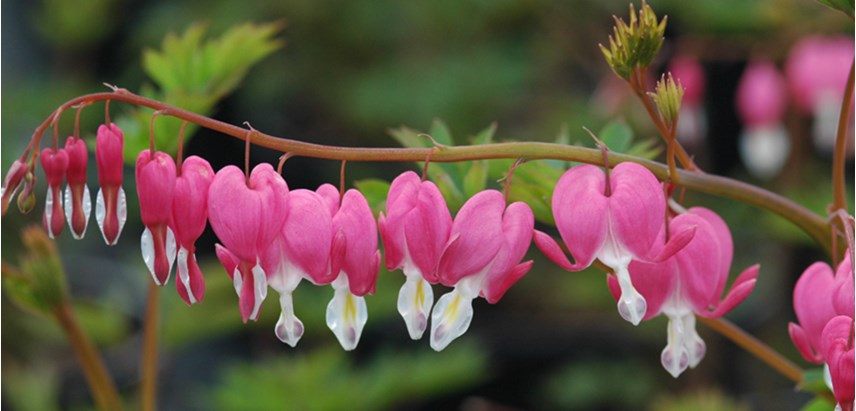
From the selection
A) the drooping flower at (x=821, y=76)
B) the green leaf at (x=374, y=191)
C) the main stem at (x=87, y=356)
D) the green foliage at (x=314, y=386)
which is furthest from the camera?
the drooping flower at (x=821, y=76)

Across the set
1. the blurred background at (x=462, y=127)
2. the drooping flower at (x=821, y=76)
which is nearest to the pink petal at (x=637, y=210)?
the drooping flower at (x=821, y=76)

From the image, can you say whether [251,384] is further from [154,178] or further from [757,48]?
[757,48]

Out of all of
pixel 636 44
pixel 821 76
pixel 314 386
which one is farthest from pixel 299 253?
pixel 821 76

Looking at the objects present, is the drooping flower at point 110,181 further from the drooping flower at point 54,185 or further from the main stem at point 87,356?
the main stem at point 87,356

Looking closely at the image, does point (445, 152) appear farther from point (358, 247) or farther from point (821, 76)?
point (821, 76)

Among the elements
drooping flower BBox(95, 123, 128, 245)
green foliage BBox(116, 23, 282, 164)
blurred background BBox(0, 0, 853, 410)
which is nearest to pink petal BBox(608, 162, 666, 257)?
drooping flower BBox(95, 123, 128, 245)

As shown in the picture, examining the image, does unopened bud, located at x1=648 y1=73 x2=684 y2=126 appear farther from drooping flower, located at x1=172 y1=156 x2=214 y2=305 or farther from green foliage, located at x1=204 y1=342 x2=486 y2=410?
green foliage, located at x1=204 y1=342 x2=486 y2=410
